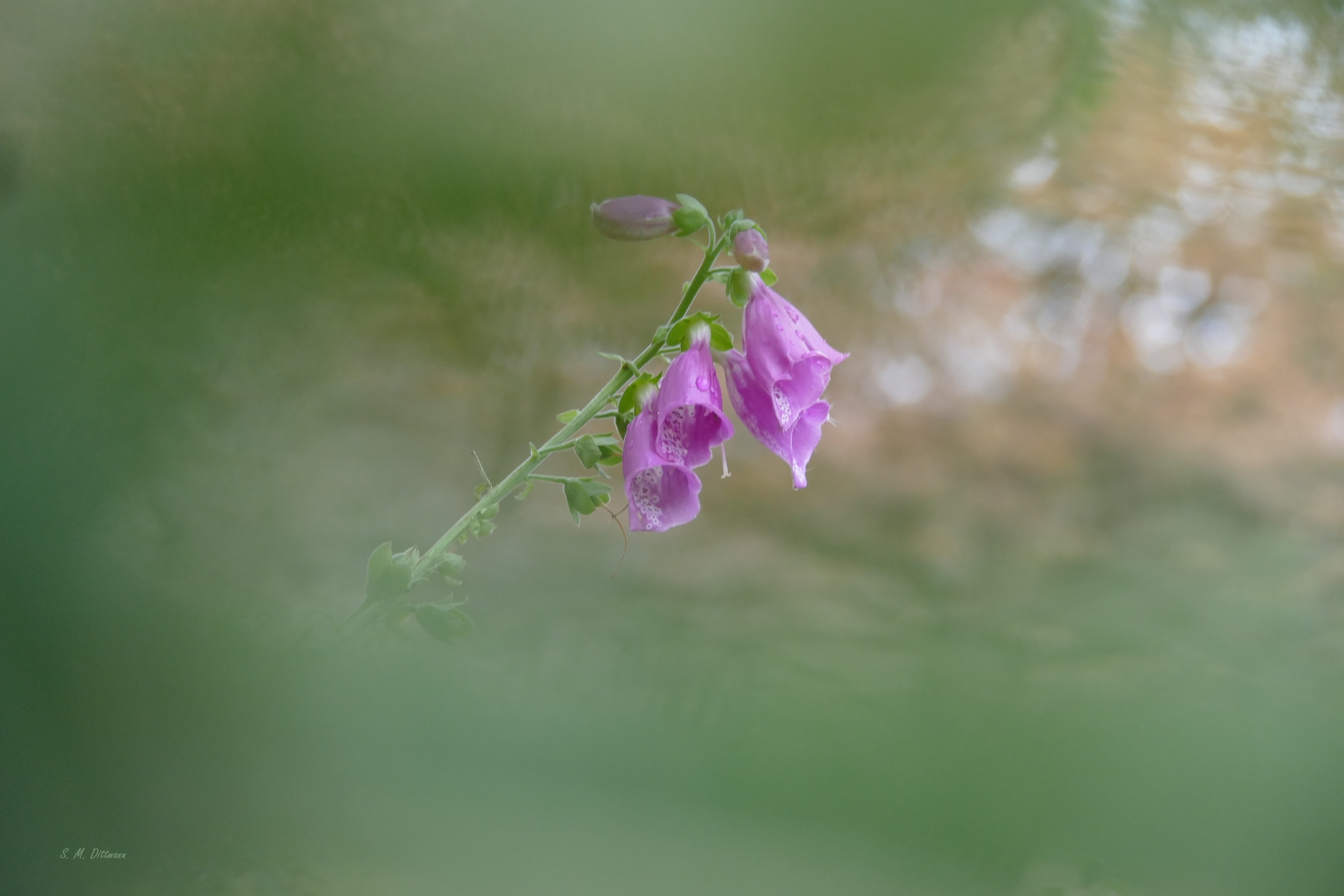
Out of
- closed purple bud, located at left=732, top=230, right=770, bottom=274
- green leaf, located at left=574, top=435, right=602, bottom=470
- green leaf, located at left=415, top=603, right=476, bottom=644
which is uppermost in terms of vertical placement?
closed purple bud, located at left=732, top=230, right=770, bottom=274

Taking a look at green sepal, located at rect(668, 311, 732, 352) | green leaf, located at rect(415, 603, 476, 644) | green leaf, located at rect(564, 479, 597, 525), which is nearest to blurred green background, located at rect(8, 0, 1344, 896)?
green leaf, located at rect(415, 603, 476, 644)

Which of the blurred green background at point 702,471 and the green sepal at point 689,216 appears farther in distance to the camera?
the blurred green background at point 702,471

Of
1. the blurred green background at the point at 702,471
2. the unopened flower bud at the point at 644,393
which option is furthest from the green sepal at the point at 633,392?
the blurred green background at the point at 702,471

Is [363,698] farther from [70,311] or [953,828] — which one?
[953,828]

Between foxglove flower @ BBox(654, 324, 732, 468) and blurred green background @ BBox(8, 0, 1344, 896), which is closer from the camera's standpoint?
foxglove flower @ BBox(654, 324, 732, 468)

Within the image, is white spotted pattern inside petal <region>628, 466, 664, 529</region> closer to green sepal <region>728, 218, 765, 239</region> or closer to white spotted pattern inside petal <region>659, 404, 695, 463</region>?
white spotted pattern inside petal <region>659, 404, 695, 463</region>

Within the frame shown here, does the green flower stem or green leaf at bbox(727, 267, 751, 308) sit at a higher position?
green leaf at bbox(727, 267, 751, 308)

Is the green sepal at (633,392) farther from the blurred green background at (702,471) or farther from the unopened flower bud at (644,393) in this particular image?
the blurred green background at (702,471)

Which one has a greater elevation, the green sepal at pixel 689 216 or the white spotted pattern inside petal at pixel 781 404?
the green sepal at pixel 689 216

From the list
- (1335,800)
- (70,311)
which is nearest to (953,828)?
(1335,800)
